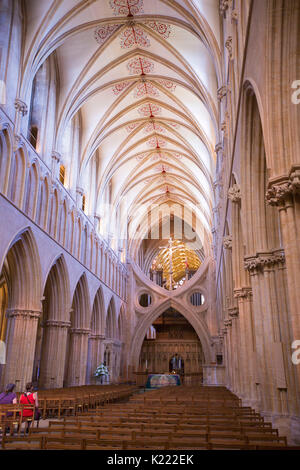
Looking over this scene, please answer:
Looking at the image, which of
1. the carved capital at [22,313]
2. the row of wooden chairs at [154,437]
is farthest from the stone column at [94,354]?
the row of wooden chairs at [154,437]

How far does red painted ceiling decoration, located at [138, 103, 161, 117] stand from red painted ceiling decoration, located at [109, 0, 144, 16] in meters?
6.81

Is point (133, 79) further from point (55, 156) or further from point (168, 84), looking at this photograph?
point (55, 156)

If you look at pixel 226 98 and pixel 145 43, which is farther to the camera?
pixel 145 43

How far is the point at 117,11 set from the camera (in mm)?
17562

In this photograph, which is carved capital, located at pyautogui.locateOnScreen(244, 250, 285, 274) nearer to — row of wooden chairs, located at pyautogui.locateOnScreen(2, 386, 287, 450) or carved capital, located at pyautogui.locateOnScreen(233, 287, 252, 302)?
carved capital, located at pyautogui.locateOnScreen(233, 287, 252, 302)

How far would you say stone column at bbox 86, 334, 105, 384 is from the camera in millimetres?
25236

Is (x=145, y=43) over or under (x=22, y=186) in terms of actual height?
over

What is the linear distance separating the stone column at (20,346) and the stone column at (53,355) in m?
2.98

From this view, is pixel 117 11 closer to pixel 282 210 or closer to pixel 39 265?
pixel 39 265
